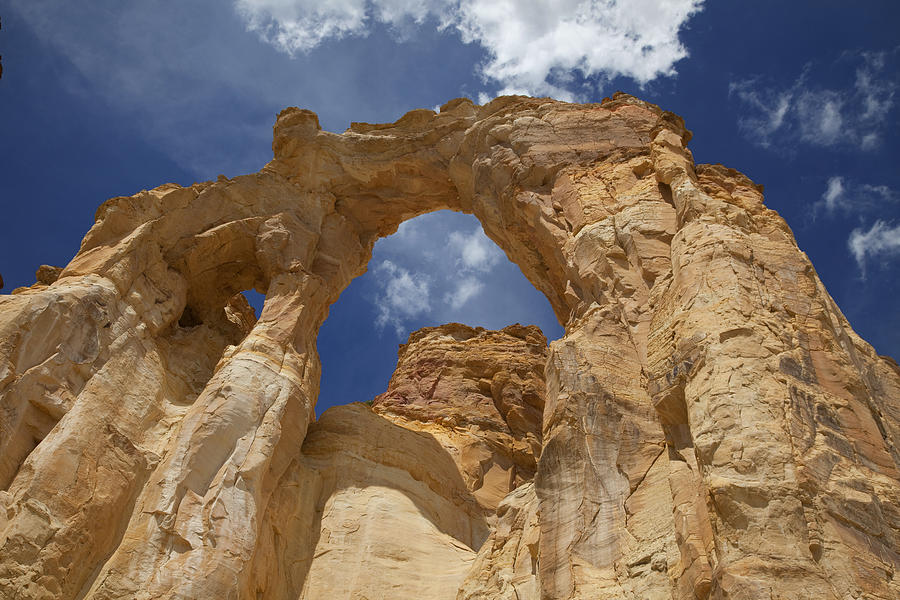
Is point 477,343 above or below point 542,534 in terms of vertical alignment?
above

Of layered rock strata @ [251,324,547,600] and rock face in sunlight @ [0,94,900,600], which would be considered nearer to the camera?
rock face in sunlight @ [0,94,900,600]

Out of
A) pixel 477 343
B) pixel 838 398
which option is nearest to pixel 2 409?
pixel 838 398

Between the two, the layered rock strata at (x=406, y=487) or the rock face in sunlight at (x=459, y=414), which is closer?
the rock face in sunlight at (x=459, y=414)

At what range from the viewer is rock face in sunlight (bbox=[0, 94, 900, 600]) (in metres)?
8.77

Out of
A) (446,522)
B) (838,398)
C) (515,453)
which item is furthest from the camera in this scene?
(515,453)

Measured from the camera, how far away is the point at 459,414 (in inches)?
883

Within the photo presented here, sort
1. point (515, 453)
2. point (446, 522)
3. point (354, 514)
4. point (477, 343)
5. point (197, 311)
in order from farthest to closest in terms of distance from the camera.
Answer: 1. point (477, 343)
2. point (515, 453)
3. point (197, 311)
4. point (446, 522)
5. point (354, 514)

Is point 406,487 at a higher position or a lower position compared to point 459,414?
lower

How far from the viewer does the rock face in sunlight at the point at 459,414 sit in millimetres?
8766

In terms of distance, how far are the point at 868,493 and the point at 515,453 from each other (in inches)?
520

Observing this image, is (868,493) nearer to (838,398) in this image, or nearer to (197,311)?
(838,398)

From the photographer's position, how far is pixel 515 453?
69.1 ft

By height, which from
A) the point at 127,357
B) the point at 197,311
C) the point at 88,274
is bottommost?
the point at 127,357

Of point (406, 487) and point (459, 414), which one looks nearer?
point (406, 487)
